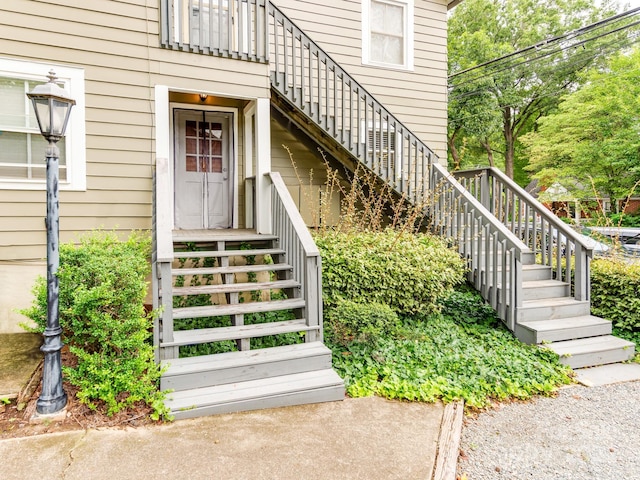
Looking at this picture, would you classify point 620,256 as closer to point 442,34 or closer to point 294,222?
point 294,222

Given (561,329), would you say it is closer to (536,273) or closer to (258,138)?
(536,273)

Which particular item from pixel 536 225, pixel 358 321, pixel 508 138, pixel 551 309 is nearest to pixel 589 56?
pixel 508 138

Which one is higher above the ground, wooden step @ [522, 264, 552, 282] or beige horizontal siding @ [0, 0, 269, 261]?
beige horizontal siding @ [0, 0, 269, 261]

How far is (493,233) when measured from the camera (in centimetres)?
479

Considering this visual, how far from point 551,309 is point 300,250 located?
3.06 meters

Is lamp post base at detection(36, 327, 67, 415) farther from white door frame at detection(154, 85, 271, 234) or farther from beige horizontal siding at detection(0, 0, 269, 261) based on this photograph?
white door frame at detection(154, 85, 271, 234)

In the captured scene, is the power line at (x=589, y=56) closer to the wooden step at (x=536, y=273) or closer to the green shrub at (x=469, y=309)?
the wooden step at (x=536, y=273)

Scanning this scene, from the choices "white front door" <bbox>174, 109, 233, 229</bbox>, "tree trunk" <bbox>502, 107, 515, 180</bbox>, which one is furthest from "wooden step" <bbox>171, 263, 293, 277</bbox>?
"tree trunk" <bbox>502, 107, 515, 180</bbox>

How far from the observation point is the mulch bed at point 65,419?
270 centimetres

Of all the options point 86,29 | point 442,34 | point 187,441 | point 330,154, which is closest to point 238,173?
point 330,154

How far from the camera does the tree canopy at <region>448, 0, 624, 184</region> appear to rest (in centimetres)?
1636

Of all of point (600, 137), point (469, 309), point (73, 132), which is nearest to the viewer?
point (73, 132)

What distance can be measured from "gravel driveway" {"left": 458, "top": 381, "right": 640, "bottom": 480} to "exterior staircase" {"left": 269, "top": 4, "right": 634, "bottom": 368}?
2.43ft

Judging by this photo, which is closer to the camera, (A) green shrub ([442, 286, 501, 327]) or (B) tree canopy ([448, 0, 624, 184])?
(A) green shrub ([442, 286, 501, 327])
